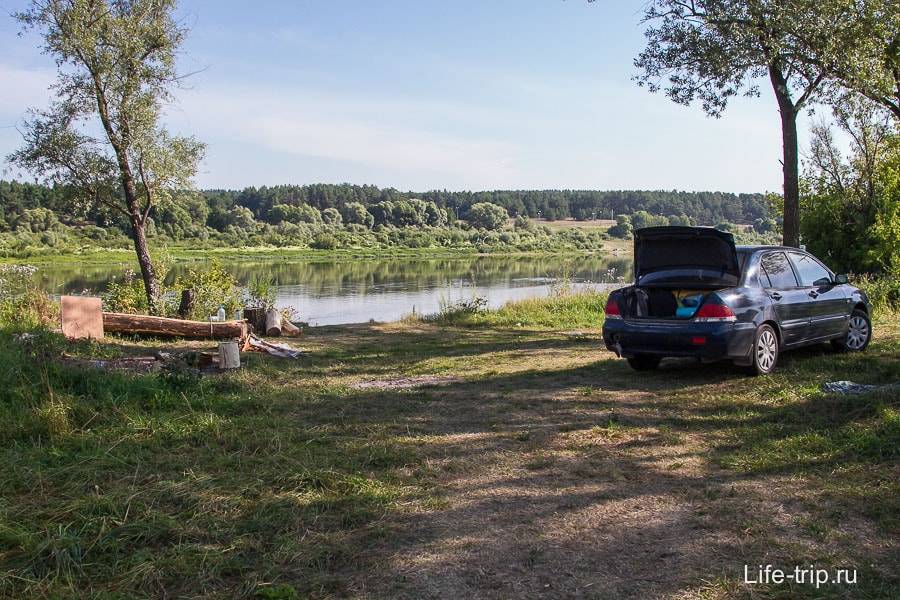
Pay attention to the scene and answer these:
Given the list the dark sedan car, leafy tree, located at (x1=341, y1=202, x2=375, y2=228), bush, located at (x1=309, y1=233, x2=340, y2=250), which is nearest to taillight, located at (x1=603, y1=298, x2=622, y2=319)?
the dark sedan car

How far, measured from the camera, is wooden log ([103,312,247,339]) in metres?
12.4

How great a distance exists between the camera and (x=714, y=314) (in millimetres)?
8070

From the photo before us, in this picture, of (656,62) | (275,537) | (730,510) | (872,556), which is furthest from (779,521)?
(656,62)

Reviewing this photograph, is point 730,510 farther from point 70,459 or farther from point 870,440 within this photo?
point 70,459

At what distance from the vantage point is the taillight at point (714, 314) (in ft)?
26.4

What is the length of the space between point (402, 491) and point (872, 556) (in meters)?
2.70

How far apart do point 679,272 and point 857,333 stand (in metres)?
3.11

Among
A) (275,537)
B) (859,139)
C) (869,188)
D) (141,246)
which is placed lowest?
(275,537)

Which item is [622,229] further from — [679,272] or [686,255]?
[679,272]

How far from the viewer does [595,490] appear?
4852mm

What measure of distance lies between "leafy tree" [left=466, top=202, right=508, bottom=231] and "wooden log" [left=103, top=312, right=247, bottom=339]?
9805 centimetres

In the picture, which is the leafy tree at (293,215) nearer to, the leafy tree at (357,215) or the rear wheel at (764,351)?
the leafy tree at (357,215)

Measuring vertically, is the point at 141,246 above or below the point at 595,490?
above

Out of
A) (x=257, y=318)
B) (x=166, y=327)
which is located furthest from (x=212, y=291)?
(x=166, y=327)
